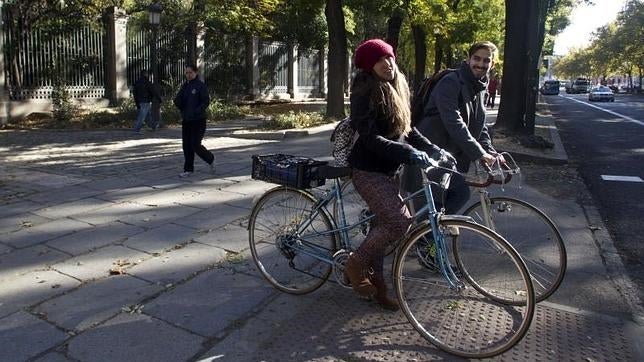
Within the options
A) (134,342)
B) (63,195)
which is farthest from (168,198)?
(134,342)

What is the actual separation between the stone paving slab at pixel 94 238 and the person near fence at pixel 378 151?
8.75 feet

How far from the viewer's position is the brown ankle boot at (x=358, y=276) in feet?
12.0

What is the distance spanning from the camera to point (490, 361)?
3.29 m

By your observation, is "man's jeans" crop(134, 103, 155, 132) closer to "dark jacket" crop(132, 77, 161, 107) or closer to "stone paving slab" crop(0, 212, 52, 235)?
"dark jacket" crop(132, 77, 161, 107)

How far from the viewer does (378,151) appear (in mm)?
3441

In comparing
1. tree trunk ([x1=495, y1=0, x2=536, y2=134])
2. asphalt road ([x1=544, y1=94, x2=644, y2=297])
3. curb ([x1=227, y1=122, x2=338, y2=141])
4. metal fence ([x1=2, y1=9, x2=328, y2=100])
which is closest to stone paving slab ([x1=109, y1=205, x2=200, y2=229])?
asphalt road ([x1=544, y1=94, x2=644, y2=297])

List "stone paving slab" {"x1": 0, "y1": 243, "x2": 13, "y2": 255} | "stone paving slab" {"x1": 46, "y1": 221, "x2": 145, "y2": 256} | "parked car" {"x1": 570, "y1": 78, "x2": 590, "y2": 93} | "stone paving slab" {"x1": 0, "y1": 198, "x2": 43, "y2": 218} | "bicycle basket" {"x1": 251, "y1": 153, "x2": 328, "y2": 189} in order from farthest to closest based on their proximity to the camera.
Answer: "parked car" {"x1": 570, "y1": 78, "x2": 590, "y2": 93}
"stone paving slab" {"x1": 0, "y1": 198, "x2": 43, "y2": 218}
"stone paving slab" {"x1": 46, "y1": 221, "x2": 145, "y2": 256}
"stone paving slab" {"x1": 0, "y1": 243, "x2": 13, "y2": 255}
"bicycle basket" {"x1": 251, "y1": 153, "x2": 328, "y2": 189}

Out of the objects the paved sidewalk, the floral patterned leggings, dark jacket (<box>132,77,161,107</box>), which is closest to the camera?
the paved sidewalk

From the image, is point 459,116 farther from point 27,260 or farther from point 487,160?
point 27,260

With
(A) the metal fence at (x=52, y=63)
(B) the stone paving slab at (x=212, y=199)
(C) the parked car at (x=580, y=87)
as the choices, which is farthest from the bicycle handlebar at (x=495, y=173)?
(C) the parked car at (x=580, y=87)

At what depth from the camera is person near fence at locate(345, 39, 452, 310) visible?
3451 millimetres

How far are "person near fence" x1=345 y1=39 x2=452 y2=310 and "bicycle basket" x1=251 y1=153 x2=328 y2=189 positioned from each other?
0.29 meters

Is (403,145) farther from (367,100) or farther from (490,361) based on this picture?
(490,361)

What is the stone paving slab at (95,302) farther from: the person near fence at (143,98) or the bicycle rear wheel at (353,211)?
the person near fence at (143,98)
